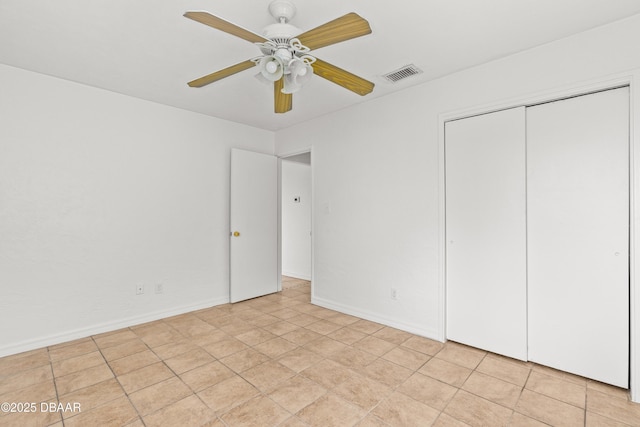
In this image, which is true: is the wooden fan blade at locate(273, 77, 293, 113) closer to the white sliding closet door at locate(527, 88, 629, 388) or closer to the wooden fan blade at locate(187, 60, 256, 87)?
the wooden fan blade at locate(187, 60, 256, 87)

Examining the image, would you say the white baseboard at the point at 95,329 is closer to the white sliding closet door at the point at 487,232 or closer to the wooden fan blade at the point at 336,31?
the white sliding closet door at the point at 487,232

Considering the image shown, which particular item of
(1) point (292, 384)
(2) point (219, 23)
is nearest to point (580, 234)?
(1) point (292, 384)

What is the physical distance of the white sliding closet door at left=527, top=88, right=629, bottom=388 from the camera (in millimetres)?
2041

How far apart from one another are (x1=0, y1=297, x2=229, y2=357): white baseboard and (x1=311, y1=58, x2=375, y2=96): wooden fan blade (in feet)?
10.3

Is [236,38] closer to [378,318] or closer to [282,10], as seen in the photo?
[282,10]

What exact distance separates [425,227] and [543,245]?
938 mm

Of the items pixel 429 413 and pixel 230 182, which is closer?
pixel 429 413

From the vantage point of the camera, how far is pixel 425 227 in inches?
114

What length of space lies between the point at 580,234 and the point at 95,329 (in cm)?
440

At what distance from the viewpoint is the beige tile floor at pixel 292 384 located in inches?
69.8

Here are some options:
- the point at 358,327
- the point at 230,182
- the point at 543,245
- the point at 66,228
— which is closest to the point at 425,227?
the point at 543,245

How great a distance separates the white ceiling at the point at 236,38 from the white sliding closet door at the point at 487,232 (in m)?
0.63

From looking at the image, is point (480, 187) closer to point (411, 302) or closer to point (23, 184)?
point (411, 302)

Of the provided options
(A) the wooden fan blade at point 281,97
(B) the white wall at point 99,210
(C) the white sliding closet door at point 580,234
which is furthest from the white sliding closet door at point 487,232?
(B) the white wall at point 99,210
